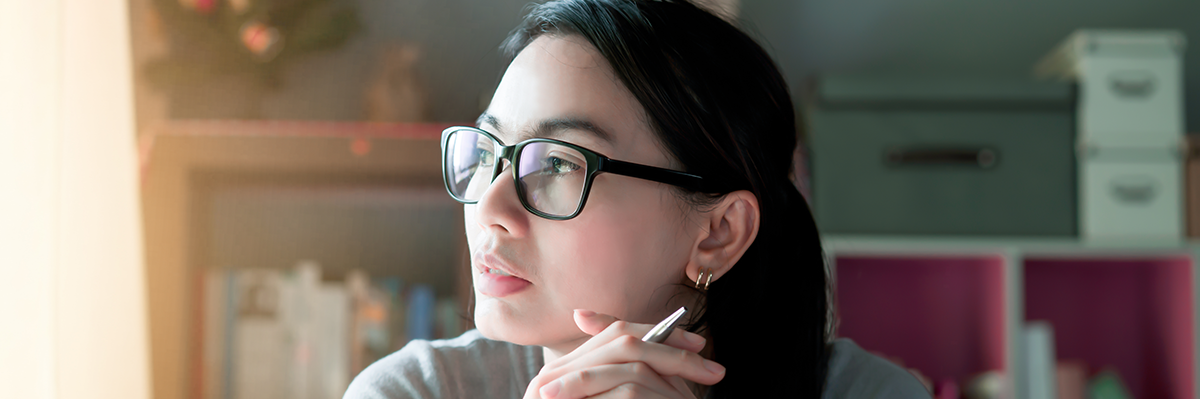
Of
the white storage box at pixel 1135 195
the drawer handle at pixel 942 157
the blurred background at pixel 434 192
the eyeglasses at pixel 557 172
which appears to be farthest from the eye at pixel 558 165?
the white storage box at pixel 1135 195

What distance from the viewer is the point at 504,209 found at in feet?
2.28

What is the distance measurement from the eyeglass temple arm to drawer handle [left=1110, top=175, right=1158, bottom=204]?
53.4 inches

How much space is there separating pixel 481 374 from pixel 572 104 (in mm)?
364

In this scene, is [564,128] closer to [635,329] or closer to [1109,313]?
[635,329]

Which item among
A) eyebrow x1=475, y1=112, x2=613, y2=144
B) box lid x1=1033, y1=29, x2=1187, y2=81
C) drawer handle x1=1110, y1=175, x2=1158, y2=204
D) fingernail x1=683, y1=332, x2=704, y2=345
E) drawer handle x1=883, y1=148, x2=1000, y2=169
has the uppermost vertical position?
box lid x1=1033, y1=29, x2=1187, y2=81

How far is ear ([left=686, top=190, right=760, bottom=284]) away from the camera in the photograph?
30.3 inches

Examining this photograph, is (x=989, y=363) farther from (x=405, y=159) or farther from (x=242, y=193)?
(x=242, y=193)

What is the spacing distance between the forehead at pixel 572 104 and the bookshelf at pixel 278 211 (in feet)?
3.02

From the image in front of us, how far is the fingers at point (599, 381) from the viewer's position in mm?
608

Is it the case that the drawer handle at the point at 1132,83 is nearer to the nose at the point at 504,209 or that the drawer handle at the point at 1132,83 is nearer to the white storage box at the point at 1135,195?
the white storage box at the point at 1135,195

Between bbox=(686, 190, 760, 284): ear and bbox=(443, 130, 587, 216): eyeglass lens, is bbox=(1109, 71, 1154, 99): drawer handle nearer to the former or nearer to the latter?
bbox=(686, 190, 760, 284): ear

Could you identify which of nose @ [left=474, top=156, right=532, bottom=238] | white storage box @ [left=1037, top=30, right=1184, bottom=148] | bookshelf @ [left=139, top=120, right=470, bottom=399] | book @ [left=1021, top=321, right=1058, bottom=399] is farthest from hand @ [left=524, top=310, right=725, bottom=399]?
white storage box @ [left=1037, top=30, right=1184, bottom=148]

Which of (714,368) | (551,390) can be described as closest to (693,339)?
(714,368)

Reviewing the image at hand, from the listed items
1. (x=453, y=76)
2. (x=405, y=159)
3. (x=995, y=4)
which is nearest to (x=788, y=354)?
(x=405, y=159)
